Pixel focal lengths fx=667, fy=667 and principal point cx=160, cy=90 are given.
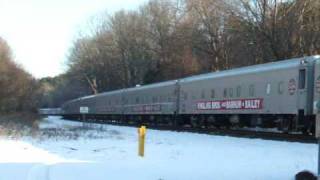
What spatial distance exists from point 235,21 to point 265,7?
300 cm

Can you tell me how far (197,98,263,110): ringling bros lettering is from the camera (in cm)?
3231

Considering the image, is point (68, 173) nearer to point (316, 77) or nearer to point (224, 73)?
point (316, 77)

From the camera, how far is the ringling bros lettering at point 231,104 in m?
32.3

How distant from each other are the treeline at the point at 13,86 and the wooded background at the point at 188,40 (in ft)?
52.2

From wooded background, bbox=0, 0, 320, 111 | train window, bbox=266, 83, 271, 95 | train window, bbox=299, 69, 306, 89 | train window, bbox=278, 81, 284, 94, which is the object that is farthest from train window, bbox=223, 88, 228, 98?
wooded background, bbox=0, 0, 320, 111

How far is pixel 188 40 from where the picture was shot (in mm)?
70250

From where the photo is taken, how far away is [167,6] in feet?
263

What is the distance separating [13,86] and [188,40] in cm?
2236

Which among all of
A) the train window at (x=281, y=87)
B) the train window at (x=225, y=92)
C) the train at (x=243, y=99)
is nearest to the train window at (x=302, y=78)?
the train at (x=243, y=99)

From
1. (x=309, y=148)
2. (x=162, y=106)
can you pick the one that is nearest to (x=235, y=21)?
(x=162, y=106)

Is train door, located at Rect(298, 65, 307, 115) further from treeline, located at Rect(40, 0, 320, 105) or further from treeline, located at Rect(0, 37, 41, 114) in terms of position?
treeline, located at Rect(0, 37, 41, 114)

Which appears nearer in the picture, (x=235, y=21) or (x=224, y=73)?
(x=224, y=73)

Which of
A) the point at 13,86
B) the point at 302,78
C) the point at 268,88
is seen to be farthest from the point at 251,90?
the point at 13,86

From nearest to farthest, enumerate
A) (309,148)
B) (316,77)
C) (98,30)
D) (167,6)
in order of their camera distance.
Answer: (309,148), (316,77), (167,6), (98,30)
